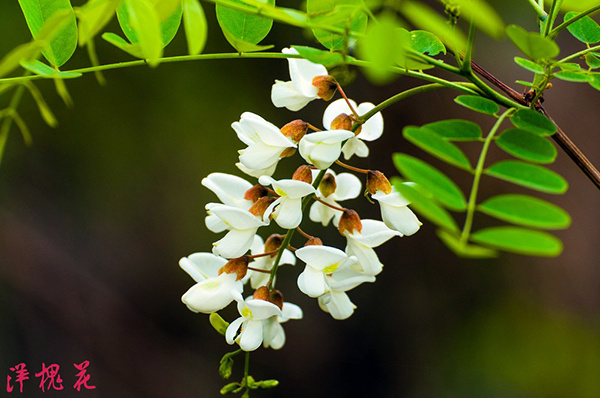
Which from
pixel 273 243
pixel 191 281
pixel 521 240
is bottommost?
pixel 521 240

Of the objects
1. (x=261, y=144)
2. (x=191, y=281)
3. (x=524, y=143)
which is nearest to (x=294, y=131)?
(x=261, y=144)

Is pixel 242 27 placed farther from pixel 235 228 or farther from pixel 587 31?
pixel 587 31

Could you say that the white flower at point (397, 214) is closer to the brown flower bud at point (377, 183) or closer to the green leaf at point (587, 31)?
the brown flower bud at point (377, 183)

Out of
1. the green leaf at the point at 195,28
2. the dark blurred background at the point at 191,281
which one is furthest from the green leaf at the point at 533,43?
the dark blurred background at the point at 191,281

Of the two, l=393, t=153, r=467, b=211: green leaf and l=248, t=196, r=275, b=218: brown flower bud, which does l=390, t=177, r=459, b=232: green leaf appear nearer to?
l=393, t=153, r=467, b=211: green leaf

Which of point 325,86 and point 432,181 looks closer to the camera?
point 432,181

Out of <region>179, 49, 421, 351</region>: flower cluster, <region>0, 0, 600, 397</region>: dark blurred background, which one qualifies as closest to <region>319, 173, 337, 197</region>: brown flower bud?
<region>179, 49, 421, 351</region>: flower cluster

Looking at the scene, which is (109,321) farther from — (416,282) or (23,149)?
(416,282)
